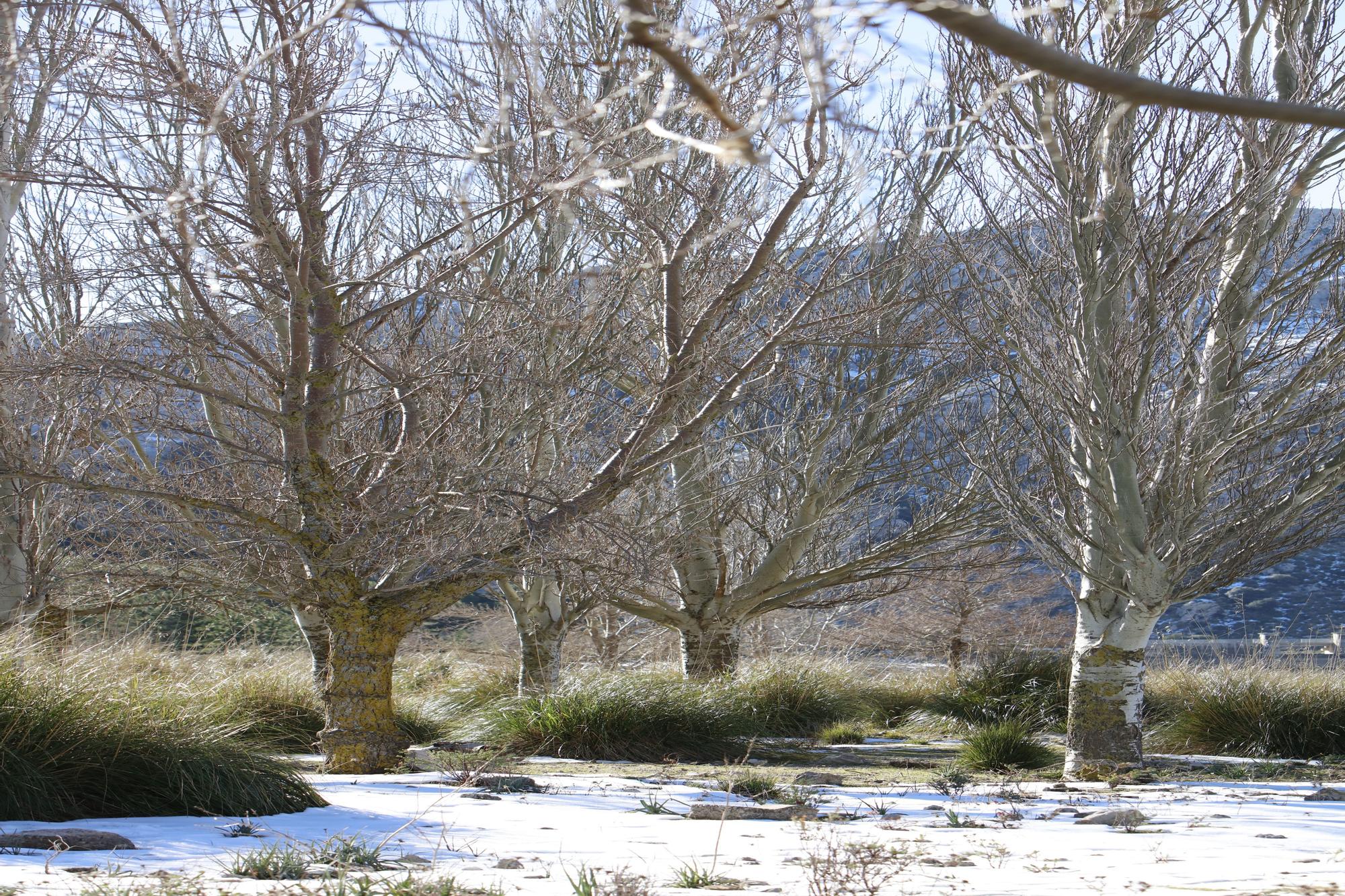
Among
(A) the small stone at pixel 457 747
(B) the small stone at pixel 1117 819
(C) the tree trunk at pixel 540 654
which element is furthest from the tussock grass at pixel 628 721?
(B) the small stone at pixel 1117 819

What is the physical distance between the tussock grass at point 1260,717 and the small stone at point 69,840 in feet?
29.4

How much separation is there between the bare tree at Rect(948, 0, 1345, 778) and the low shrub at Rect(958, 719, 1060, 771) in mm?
689

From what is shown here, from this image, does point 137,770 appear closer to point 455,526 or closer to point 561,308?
point 455,526

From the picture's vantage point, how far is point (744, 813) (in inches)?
180

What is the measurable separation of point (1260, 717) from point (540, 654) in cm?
677

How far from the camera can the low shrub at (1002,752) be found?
317 inches

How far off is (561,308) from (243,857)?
189 inches

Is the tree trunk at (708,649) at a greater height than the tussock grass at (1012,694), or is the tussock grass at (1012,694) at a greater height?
the tree trunk at (708,649)

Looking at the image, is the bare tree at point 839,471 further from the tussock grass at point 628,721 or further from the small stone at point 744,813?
the small stone at point 744,813

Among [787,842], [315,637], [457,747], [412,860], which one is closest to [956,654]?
[315,637]

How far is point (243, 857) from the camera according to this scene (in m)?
3.26

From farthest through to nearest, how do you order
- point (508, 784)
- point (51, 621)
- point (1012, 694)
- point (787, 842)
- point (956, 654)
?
point (956, 654), point (1012, 694), point (51, 621), point (508, 784), point (787, 842)

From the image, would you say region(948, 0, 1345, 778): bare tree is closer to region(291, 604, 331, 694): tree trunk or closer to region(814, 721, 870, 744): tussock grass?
region(814, 721, 870, 744): tussock grass

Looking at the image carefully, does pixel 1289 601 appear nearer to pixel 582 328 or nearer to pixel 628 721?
pixel 628 721
